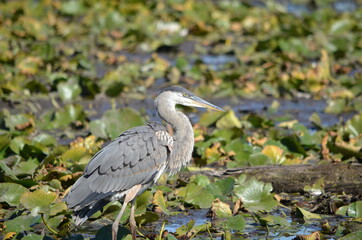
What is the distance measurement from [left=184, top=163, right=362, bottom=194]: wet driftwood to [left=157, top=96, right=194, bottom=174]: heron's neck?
737mm

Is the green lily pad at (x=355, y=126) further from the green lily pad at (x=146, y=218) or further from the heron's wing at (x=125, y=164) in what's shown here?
the green lily pad at (x=146, y=218)

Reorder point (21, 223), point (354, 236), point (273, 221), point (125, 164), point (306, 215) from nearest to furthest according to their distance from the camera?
point (354, 236) < point (21, 223) < point (125, 164) < point (273, 221) < point (306, 215)

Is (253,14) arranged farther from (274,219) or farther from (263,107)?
(274,219)

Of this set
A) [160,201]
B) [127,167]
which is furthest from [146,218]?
[127,167]

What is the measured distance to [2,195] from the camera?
5613 mm

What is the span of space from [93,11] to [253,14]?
10.8ft

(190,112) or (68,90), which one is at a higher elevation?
(68,90)

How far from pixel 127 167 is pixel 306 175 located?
1.83 meters

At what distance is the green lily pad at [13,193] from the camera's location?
5641mm

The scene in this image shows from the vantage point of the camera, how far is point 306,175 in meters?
6.27

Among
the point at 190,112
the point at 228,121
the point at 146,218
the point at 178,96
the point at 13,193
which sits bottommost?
the point at 190,112

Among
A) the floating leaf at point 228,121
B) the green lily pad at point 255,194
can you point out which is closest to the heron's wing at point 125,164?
the green lily pad at point 255,194

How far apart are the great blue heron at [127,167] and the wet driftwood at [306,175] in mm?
847

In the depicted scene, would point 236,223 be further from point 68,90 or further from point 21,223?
point 68,90
